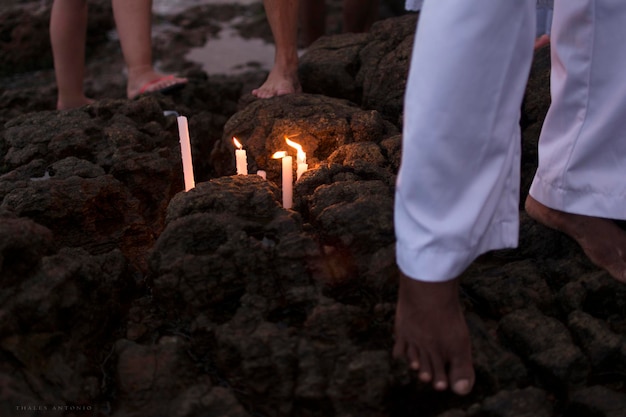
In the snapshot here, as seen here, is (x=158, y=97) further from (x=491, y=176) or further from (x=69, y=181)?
(x=491, y=176)

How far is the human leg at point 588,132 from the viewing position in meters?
1.67

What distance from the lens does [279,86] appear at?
286 centimetres

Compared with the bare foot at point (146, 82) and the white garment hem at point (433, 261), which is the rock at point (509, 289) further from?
the bare foot at point (146, 82)

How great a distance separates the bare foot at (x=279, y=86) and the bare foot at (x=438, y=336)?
1.51m

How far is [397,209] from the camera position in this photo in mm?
1475

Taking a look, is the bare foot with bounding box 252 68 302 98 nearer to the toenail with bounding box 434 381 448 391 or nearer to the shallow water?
the toenail with bounding box 434 381 448 391

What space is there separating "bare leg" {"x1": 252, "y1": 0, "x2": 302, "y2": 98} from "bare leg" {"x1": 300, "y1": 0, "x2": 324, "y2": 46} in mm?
1547

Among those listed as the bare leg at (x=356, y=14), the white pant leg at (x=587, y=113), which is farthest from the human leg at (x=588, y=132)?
the bare leg at (x=356, y=14)

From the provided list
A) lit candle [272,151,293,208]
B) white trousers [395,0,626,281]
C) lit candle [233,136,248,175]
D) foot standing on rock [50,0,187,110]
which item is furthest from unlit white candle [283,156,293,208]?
foot standing on rock [50,0,187,110]

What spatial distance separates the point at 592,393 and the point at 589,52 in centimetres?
86

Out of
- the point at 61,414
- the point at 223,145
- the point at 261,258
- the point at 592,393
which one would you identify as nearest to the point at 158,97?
the point at 223,145

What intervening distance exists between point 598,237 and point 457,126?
73 cm

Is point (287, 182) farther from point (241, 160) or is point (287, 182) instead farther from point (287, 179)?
point (241, 160)

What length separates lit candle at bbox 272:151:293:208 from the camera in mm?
1988
